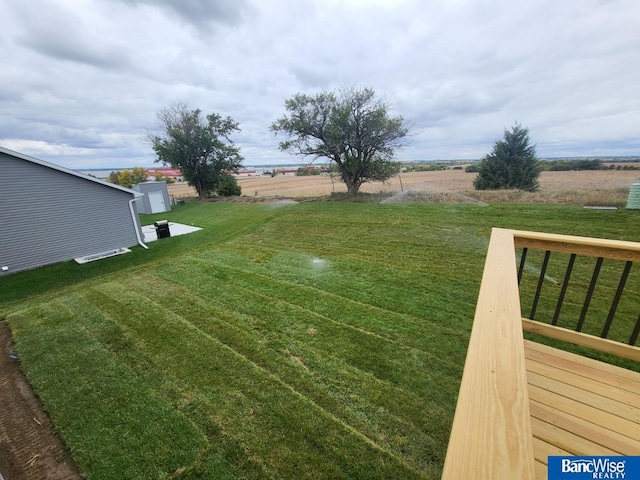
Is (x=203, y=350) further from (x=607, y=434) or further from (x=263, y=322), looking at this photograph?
(x=607, y=434)

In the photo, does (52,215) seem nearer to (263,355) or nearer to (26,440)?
(26,440)

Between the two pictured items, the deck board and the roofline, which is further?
the roofline

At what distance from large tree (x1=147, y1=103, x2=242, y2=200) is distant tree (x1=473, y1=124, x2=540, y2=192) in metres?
19.0

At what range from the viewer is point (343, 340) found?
3.13m

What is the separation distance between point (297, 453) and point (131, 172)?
43.5 metres

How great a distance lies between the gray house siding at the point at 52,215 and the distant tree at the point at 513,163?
70.9ft

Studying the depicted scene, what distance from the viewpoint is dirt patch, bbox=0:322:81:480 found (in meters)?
1.92

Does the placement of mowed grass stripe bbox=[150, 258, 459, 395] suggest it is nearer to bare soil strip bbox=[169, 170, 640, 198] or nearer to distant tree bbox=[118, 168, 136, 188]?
bare soil strip bbox=[169, 170, 640, 198]

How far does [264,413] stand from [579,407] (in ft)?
7.14

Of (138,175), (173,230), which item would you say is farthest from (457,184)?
(138,175)

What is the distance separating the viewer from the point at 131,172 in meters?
35.1

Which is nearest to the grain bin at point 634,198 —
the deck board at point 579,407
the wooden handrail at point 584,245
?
the wooden handrail at point 584,245
